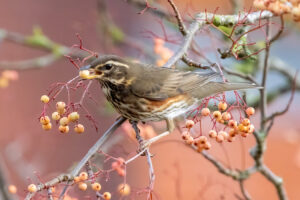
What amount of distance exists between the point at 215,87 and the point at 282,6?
2.99 ft

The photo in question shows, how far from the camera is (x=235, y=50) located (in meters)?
2.81

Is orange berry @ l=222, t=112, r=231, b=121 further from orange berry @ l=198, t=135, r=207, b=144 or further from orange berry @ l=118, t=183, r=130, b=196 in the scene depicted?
orange berry @ l=118, t=183, r=130, b=196

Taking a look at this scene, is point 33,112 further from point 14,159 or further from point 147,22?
point 147,22

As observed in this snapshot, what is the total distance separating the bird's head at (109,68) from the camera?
Result: 2.76 meters

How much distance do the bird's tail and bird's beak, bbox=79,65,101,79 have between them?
2.45 feet

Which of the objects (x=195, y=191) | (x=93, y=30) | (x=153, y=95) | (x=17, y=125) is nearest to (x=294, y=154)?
(x=195, y=191)

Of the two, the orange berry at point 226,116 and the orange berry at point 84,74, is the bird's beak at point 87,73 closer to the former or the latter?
the orange berry at point 84,74

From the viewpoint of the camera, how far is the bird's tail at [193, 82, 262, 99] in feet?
10.5

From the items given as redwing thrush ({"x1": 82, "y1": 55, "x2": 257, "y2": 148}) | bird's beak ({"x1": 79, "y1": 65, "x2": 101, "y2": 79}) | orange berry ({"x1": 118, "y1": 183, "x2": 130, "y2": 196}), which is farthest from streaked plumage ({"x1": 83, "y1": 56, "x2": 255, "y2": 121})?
orange berry ({"x1": 118, "y1": 183, "x2": 130, "y2": 196})

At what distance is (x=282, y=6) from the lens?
2.49m

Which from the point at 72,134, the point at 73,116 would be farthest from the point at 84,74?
the point at 72,134

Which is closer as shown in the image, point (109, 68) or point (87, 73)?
point (87, 73)

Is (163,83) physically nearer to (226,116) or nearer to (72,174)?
(226,116)

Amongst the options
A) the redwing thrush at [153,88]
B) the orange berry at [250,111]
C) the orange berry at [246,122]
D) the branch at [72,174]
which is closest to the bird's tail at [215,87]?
the redwing thrush at [153,88]
